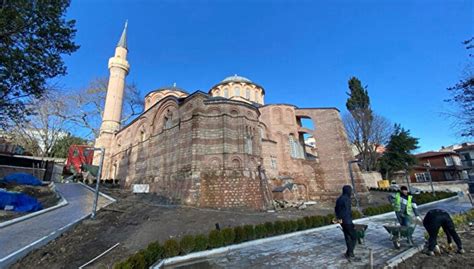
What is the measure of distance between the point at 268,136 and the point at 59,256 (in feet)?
65.7

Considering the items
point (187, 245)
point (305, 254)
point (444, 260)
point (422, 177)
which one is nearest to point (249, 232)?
point (305, 254)

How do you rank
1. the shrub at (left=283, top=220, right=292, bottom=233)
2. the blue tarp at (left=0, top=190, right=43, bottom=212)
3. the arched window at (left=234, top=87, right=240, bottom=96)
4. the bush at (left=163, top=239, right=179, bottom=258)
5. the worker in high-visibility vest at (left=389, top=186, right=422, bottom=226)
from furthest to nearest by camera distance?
the arched window at (left=234, top=87, right=240, bottom=96) < the blue tarp at (left=0, top=190, right=43, bottom=212) < the shrub at (left=283, top=220, right=292, bottom=233) < the worker in high-visibility vest at (left=389, top=186, right=422, bottom=226) < the bush at (left=163, top=239, right=179, bottom=258)

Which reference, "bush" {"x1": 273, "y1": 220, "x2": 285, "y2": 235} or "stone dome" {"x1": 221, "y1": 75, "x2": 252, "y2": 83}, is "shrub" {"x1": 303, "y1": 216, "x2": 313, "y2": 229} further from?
"stone dome" {"x1": 221, "y1": 75, "x2": 252, "y2": 83}

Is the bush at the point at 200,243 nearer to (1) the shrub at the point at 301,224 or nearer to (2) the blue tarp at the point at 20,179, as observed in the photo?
(1) the shrub at the point at 301,224

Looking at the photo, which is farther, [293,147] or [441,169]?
[441,169]

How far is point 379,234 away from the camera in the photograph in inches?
308

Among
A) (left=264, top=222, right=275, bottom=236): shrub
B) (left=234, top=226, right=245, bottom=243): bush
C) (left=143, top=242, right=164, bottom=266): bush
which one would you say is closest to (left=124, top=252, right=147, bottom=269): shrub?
(left=143, top=242, right=164, bottom=266): bush

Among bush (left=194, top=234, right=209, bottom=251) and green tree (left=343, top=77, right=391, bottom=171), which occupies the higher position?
green tree (left=343, top=77, right=391, bottom=171)

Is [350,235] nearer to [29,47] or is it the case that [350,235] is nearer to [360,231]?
[360,231]

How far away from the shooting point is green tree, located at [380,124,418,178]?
28250 mm

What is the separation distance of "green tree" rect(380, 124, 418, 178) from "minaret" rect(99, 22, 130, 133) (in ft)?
113

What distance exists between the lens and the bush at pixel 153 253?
5117 mm

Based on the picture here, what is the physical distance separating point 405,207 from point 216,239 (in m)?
5.27

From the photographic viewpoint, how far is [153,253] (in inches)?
209
